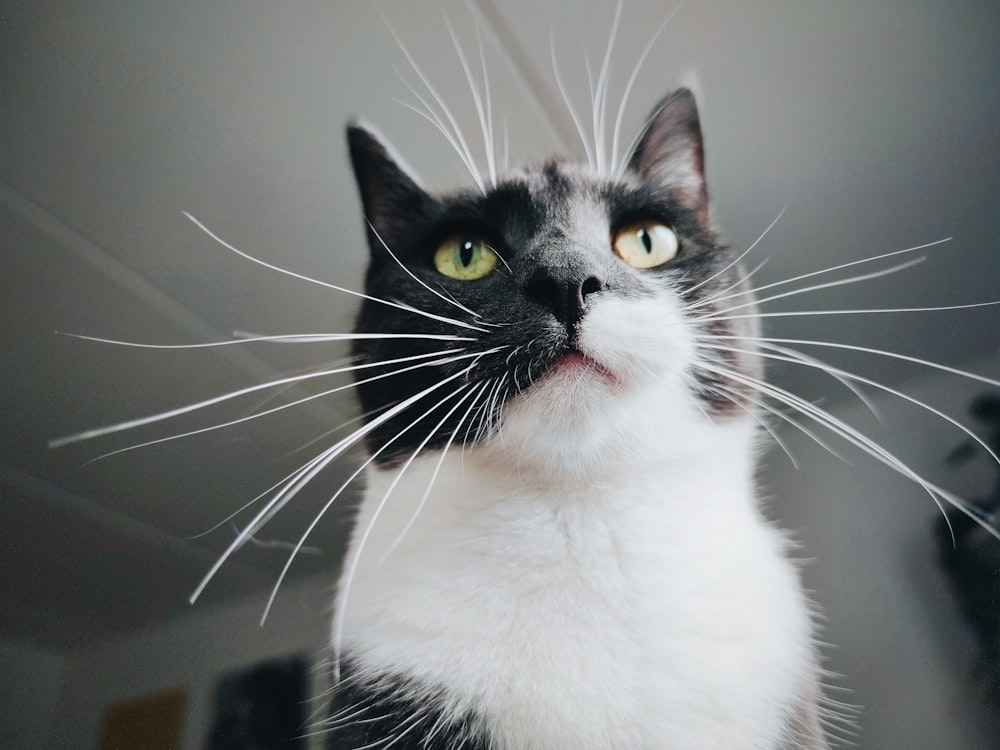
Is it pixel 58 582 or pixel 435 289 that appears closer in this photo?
pixel 58 582

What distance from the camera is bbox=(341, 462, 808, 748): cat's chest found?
490mm

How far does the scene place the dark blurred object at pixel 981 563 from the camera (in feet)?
1.90

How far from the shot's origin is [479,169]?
2.48 feet

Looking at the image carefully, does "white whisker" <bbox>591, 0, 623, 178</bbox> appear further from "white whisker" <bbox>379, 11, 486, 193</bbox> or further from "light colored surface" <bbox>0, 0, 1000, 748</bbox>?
"white whisker" <bbox>379, 11, 486, 193</bbox>

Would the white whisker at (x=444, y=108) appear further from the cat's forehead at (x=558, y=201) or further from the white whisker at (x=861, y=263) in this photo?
the white whisker at (x=861, y=263)

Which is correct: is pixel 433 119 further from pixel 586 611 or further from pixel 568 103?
pixel 586 611

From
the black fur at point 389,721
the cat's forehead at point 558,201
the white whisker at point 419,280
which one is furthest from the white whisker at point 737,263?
the black fur at point 389,721

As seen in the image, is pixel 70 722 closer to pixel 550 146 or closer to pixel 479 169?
pixel 479 169

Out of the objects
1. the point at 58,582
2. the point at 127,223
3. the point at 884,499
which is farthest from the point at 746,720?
the point at 127,223

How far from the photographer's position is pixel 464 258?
2.17ft

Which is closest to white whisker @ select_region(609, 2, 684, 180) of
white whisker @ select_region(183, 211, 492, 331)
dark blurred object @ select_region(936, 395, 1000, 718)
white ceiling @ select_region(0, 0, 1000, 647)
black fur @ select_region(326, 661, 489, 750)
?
white ceiling @ select_region(0, 0, 1000, 647)

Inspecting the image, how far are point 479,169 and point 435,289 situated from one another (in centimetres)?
20

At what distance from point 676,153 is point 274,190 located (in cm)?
47

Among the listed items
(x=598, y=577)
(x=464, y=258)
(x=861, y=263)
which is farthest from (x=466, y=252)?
(x=861, y=263)
